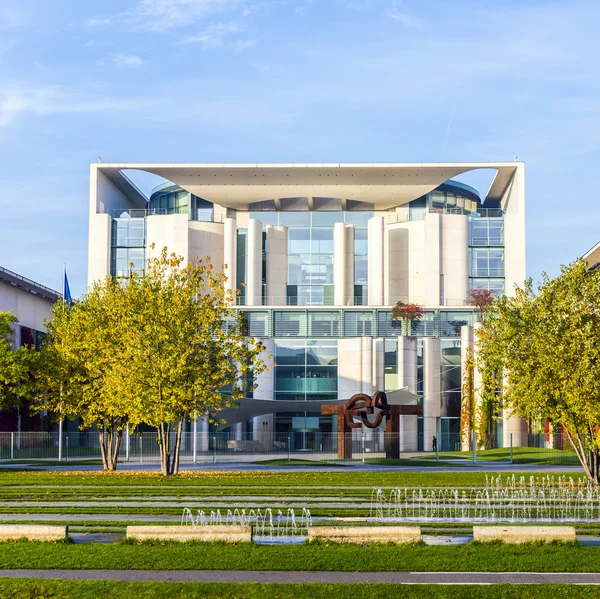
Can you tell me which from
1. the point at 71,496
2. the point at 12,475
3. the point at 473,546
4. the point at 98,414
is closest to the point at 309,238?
the point at 98,414

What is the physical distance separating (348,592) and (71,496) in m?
17.5

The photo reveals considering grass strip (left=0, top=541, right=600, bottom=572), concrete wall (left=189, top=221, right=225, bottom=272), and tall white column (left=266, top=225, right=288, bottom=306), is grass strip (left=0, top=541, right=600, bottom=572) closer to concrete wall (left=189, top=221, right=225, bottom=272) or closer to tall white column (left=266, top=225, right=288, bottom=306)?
concrete wall (left=189, top=221, right=225, bottom=272)

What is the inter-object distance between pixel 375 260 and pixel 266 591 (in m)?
73.9

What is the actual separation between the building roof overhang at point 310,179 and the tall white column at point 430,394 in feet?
60.5

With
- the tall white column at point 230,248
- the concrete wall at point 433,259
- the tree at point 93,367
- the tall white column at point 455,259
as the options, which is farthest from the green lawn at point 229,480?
the tall white column at point 455,259

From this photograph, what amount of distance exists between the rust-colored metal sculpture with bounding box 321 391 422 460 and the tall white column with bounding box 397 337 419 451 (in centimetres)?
1769

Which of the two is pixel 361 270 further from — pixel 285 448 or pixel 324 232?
pixel 285 448

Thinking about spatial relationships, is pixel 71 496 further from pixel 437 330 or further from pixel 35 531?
pixel 437 330

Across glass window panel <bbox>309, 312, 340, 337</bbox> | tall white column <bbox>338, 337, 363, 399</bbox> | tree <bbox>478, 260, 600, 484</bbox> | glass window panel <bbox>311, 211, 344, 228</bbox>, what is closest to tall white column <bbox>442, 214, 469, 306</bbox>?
glass window panel <bbox>311, 211, 344, 228</bbox>

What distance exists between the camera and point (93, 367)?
42.5m

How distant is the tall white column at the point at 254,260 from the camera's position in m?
85.6

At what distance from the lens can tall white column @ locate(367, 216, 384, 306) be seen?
86.4 meters

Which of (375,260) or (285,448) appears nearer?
(285,448)

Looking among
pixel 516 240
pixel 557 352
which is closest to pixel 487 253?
pixel 516 240
